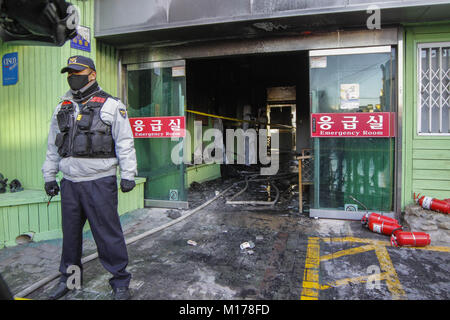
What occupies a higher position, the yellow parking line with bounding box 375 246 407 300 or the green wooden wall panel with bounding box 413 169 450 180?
the green wooden wall panel with bounding box 413 169 450 180

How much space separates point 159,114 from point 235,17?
232 cm

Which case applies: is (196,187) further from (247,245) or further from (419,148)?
(419,148)

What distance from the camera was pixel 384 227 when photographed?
4094mm

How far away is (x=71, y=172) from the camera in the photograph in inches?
100.0

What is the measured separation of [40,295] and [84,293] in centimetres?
40

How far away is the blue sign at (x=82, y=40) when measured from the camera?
4.52 m

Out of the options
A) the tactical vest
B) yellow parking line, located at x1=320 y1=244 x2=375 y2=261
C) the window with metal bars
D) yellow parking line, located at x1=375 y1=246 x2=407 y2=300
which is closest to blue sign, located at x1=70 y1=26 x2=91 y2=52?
the tactical vest

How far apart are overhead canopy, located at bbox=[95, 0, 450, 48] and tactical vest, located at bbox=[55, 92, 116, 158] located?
262cm

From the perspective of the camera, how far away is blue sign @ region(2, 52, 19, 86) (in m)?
4.55

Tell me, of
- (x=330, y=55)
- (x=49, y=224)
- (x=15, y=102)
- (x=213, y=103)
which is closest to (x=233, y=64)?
(x=213, y=103)

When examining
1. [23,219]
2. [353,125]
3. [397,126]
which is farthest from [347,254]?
[23,219]

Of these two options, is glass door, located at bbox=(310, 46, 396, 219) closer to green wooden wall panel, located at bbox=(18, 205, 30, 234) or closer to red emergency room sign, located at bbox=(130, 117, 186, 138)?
red emergency room sign, located at bbox=(130, 117, 186, 138)

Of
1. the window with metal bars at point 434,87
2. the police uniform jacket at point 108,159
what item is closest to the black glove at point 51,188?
the police uniform jacket at point 108,159
